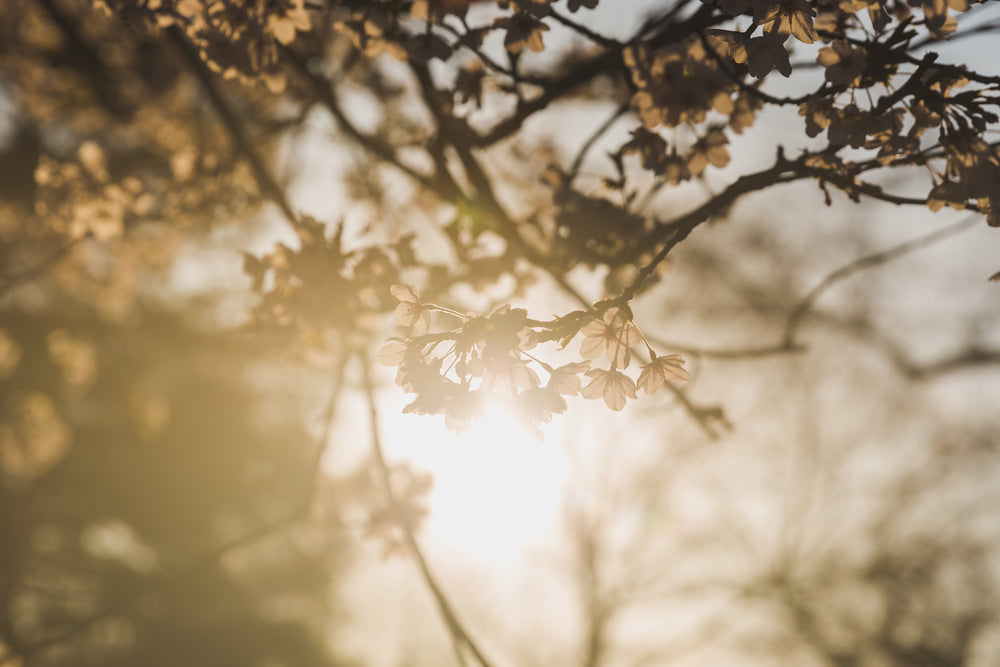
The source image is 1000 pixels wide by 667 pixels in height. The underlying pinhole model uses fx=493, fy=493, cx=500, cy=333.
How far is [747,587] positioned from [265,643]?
1144cm

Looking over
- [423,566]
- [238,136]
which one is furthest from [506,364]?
[238,136]

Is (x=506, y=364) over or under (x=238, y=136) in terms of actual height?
under

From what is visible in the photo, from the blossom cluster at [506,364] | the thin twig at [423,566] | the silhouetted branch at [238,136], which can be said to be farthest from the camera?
the silhouetted branch at [238,136]

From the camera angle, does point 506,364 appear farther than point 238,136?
No

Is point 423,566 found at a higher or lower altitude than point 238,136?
lower

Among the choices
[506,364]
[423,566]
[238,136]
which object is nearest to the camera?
[506,364]

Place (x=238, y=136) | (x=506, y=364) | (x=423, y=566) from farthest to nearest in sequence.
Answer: (x=238, y=136)
(x=423, y=566)
(x=506, y=364)

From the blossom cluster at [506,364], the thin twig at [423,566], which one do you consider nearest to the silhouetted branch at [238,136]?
the thin twig at [423,566]

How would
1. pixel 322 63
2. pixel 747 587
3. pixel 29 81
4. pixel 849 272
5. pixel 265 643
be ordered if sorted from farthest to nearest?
1. pixel 265 643
2. pixel 747 587
3. pixel 29 81
4. pixel 322 63
5. pixel 849 272

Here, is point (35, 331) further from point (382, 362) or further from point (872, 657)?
point (872, 657)

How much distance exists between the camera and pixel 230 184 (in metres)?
3.00

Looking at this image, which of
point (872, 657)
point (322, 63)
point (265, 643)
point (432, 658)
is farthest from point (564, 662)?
point (322, 63)

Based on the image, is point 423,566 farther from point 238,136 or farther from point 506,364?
point 238,136

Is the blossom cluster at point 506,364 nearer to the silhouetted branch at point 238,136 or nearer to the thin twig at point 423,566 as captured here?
the thin twig at point 423,566
